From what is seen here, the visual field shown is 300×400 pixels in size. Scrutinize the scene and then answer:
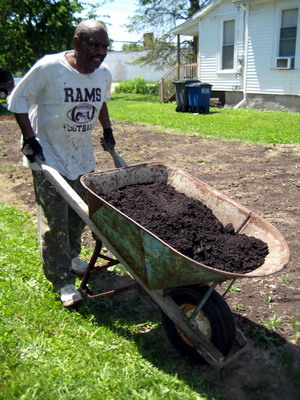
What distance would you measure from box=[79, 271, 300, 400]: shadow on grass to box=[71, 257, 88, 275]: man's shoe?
48cm

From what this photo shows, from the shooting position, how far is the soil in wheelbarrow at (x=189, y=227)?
2.60m

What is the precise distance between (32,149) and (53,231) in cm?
69

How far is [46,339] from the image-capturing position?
297 cm

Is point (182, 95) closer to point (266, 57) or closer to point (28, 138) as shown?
point (266, 57)

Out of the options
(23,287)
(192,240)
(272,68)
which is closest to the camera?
(192,240)

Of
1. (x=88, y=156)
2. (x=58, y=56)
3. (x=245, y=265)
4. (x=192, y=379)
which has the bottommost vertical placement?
(x=192, y=379)

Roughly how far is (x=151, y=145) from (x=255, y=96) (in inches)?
334

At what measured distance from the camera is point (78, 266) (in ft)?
13.0

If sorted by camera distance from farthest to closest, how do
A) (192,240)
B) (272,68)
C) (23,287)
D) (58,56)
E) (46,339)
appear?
1. (272,68)
2. (23,287)
3. (58,56)
4. (46,339)
5. (192,240)

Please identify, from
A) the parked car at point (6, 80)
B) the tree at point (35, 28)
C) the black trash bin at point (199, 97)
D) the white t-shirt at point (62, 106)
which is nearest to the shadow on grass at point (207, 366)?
the white t-shirt at point (62, 106)

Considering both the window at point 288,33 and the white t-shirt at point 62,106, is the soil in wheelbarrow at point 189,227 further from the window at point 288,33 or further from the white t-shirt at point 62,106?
the window at point 288,33

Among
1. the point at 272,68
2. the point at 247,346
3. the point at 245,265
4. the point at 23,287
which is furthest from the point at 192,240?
the point at 272,68

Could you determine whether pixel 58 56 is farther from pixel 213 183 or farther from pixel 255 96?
pixel 255 96

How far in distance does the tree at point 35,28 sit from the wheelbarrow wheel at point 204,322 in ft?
64.0
